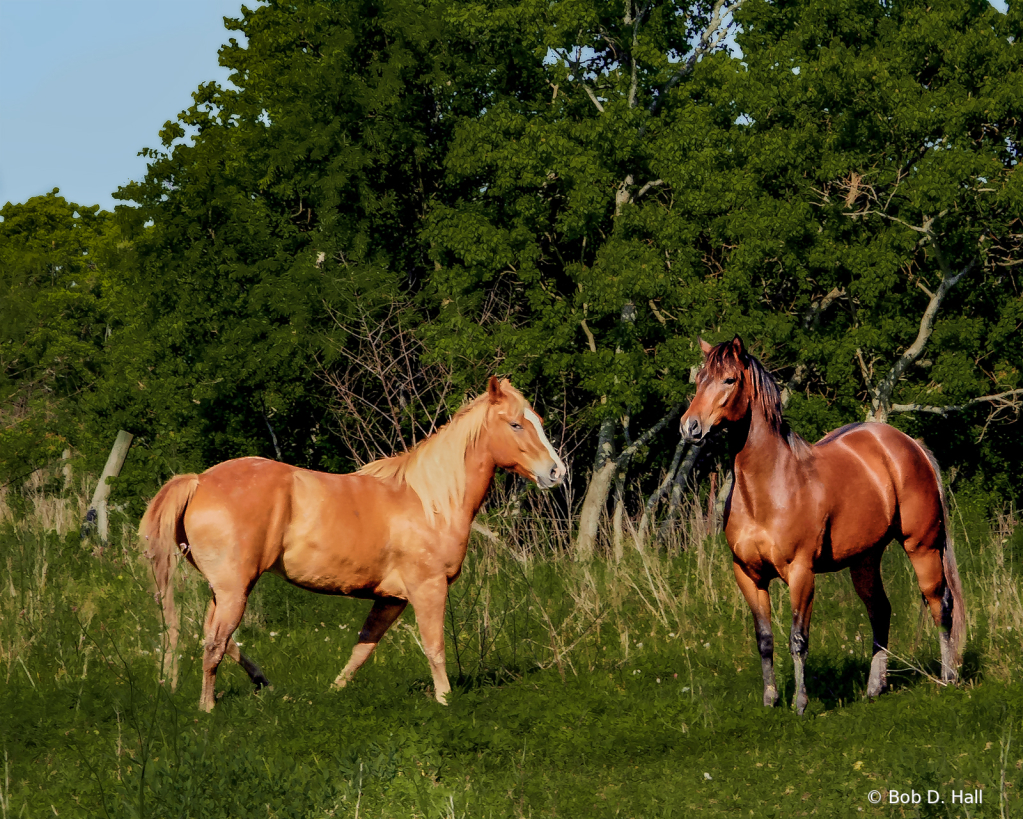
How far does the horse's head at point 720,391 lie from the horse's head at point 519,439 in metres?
0.88

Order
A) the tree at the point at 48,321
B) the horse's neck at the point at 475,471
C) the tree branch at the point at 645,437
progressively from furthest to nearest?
1. the tree at the point at 48,321
2. the tree branch at the point at 645,437
3. the horse's neck at the point at 475,471

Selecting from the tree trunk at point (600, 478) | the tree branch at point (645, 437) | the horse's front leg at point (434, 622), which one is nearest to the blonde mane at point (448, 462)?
the horse's front leg at point (434, 622)

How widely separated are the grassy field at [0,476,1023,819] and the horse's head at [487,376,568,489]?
1.15m

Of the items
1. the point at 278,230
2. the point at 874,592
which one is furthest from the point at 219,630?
the point at 278,230

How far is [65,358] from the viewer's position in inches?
1146

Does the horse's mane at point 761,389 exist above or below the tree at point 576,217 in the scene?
below

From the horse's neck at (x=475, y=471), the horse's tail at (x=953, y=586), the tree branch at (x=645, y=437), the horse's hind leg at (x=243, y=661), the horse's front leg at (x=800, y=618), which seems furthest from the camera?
the tree branch at (x=645, y=437)

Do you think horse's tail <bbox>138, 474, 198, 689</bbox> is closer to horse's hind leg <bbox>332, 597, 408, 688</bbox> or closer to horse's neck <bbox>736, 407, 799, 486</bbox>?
horse's hind leg <bbox>332, 597, 408, 688</bbox>

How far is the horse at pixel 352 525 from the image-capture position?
255 inches

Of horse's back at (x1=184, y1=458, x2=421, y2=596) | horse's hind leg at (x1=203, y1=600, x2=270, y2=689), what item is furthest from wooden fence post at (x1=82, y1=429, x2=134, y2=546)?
horse's back at (x1=184, y1=458, x2=421, y2=596)

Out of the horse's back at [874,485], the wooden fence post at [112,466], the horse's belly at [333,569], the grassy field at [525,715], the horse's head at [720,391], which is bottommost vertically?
the grassy field at [525,715]

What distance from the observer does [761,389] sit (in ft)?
21.4

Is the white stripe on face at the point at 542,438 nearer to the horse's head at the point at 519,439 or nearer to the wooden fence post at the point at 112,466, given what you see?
the horse's head at the point at 519,439

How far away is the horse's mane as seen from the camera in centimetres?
636
